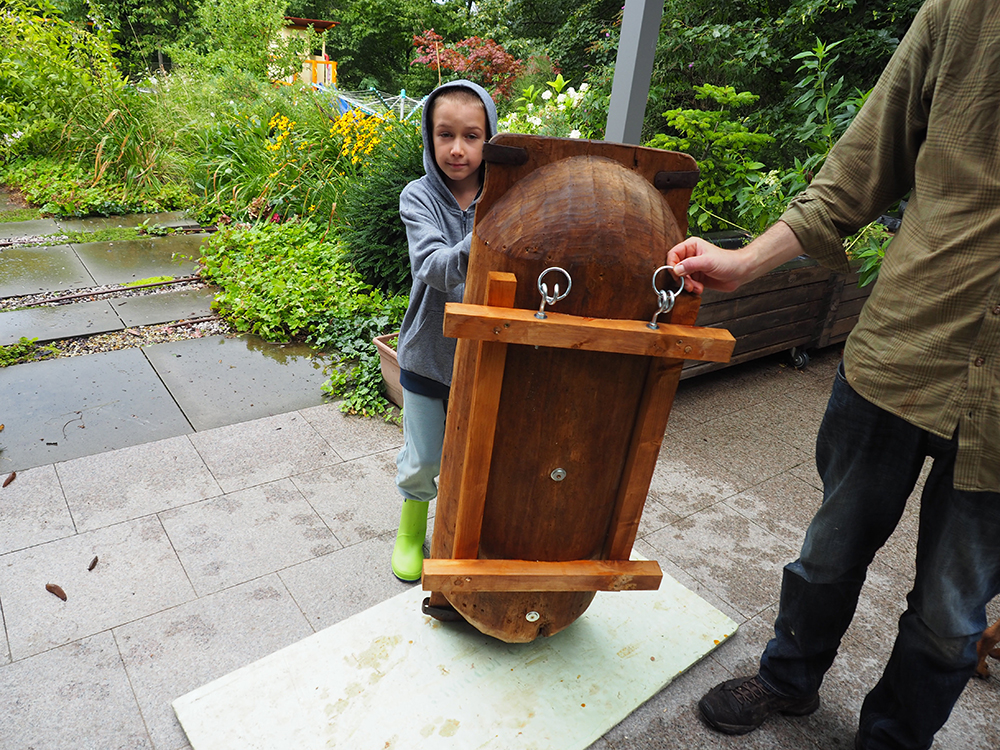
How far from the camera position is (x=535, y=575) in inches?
65.1

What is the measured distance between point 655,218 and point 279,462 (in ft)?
8.01

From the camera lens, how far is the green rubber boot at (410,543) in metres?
2.49

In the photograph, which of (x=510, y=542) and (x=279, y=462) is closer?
(x=510, y=542)

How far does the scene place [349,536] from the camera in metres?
2.74

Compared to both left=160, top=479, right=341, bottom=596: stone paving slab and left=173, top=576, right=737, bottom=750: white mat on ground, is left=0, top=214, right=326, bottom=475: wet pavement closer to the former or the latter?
left=160, top=479, right=341, bottom=596: stone paving slab

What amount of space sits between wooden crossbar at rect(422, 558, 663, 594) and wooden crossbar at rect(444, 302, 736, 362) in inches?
24.7

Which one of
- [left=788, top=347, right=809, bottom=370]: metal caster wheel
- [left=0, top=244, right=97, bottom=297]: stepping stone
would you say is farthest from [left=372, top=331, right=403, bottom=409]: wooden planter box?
[left=788, top=347, right=809, bottom=370]: metal caster wheel

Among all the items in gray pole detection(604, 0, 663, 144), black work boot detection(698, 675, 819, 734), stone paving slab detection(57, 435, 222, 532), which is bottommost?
stone paving slab detection(57, 435, 222, 532)

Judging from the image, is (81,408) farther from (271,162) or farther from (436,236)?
(271,162)

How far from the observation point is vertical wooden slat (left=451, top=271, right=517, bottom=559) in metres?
1.36

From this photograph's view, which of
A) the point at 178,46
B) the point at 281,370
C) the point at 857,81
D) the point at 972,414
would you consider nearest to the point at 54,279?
the point at 281,370

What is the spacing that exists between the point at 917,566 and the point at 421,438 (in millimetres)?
1498

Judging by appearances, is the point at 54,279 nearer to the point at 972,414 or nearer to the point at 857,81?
the point at 972,414

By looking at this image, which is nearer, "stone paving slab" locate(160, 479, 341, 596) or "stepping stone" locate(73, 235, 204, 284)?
"stone paving slab" locate(160, 479, 341, 596)
